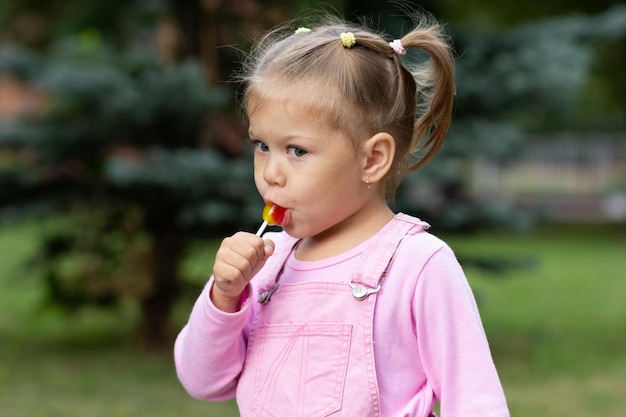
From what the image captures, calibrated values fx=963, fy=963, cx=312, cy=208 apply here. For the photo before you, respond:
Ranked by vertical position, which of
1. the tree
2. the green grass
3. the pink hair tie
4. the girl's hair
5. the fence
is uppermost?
the fence

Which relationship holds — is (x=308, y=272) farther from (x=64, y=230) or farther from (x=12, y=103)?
(x=12, y=103)

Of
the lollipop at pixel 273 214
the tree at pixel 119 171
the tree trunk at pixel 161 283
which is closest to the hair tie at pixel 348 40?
the lollipop at pixel 273 214

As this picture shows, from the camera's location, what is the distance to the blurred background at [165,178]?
5254 millimetres

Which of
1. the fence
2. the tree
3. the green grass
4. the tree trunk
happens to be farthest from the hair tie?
the fence

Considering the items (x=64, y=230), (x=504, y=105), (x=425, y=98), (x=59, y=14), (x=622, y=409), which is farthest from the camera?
(x=59, y=14)

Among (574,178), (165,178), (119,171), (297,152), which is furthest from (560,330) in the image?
(574,178)

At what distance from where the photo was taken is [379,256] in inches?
67.2

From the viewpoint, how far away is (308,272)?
1.77 m

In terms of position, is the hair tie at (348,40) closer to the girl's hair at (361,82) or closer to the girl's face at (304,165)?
the girl's hair at (361,82)

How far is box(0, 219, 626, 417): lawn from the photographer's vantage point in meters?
5.21

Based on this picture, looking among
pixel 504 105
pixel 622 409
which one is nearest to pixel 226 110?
pixel 504 105

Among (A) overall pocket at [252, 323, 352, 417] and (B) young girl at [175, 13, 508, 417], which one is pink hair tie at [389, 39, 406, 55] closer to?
(B) young girl at [175, 13, 508, 417]

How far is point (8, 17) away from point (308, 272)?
6.63 meters

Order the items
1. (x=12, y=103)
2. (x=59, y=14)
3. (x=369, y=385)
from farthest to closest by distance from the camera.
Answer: (x=12, y=103) < (x=59, y=14) < (x=369, y=385)
